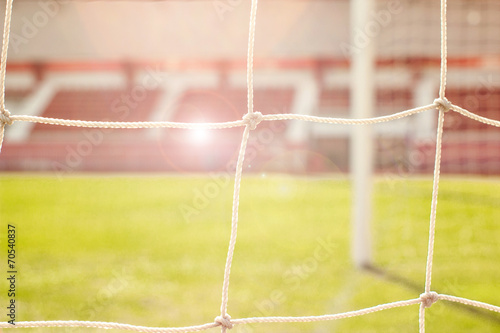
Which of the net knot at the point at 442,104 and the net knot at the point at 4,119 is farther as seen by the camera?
the net knot at the point at 442,104

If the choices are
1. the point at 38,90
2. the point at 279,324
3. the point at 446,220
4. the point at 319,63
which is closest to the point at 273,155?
the point at 319,63

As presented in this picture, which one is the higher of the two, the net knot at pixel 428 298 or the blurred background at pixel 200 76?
the blurred background at pixel 200 76

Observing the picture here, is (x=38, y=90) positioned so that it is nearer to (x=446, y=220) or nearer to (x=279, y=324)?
(x=446, y=220)

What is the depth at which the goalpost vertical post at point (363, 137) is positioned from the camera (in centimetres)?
155

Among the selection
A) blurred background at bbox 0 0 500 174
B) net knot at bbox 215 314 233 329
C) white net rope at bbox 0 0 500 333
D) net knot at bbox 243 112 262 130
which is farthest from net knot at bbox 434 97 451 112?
blurred background at bbox 0 0 500 174

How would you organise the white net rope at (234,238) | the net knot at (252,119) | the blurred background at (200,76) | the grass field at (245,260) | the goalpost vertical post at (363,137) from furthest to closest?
the blurred background at (200,76)
the goalpost vertical post at (363,137)
the grass field at (245,260)
the net knot at (252,119)
the white net rope at (234,238)

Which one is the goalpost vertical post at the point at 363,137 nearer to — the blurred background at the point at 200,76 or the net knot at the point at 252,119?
the net knot at the point at 252,119

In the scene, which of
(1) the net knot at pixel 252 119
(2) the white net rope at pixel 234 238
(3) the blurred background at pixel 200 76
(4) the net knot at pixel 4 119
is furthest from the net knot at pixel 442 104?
(3) the blurred background at pixel 200 76

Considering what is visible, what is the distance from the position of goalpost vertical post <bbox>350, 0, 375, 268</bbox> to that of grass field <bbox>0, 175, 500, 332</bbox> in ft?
0.35

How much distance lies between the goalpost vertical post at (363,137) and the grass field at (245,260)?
0.11 metres

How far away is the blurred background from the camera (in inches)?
269

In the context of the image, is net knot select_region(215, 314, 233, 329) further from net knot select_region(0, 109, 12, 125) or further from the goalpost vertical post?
the goalpost vertical post

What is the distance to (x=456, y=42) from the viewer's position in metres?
7.62

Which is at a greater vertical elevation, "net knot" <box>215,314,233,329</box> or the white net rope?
the white net rope
